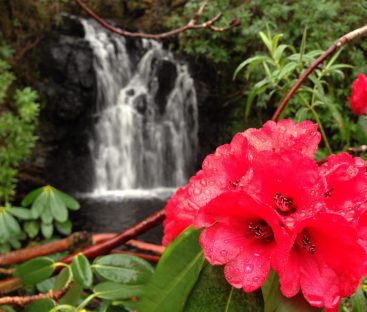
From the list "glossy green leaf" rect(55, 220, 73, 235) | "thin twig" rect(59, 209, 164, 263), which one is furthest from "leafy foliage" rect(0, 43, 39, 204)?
"thin twig" rect(59, 209, 164, 263)

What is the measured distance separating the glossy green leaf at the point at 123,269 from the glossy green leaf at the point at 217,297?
311 millimetres

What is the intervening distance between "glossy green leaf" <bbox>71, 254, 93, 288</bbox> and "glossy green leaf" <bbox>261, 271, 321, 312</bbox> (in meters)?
0.39

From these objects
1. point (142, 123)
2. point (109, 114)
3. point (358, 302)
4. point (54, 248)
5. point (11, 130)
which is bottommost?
point (142, 123)

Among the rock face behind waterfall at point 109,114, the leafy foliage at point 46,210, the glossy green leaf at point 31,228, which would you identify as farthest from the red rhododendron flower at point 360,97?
the rock face behind waterfall at point 109,114

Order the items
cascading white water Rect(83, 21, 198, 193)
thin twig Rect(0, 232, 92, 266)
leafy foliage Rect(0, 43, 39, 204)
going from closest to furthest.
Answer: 1. thin twig Rect(0, 232, 92, 266)
2. leafy foliage Rect(0, 43, 39, 204)
3. cascading white water Rect(83, 21, 198, 193)

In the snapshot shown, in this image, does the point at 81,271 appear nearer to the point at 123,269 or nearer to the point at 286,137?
the point at 123,269

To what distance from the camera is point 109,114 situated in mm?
5113

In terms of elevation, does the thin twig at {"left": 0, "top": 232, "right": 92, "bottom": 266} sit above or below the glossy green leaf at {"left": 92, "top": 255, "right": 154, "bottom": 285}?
below

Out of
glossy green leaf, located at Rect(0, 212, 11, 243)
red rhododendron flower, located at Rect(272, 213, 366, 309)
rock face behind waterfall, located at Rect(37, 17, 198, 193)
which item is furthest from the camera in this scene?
rock face behind waterfall, located at Rect(37, 17, 198, 193)

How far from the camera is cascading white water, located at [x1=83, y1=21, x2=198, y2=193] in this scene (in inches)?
198

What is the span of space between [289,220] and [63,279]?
0.50 meters

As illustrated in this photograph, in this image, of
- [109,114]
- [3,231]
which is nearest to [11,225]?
[3,231]

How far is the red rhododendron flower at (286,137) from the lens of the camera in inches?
14.8

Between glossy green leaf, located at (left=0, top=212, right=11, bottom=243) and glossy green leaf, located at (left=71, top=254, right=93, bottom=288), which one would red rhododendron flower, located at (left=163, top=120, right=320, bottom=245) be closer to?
glossy green leaf, located at (left=71, top=254, right=93, bottom=288)
